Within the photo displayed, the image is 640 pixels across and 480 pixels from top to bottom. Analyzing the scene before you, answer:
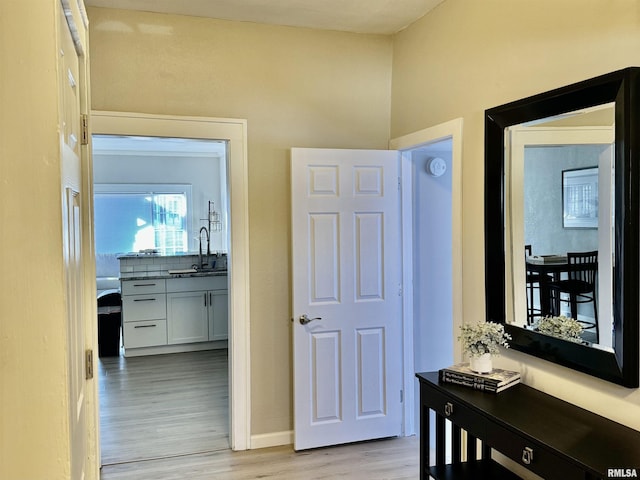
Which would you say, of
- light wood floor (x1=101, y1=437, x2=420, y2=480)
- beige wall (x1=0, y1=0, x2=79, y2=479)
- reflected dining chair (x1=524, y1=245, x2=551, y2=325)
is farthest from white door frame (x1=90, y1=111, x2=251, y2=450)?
beige wall (x1=0, y1=0, x2=79, y2=479)

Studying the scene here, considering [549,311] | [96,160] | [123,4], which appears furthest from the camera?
[96,160]

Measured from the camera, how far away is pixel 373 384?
138 inches

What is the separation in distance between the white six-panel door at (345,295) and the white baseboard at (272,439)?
160 mm

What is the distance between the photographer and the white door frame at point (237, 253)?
3.24m

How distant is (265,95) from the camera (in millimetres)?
3396

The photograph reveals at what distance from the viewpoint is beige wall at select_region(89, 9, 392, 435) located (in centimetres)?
312

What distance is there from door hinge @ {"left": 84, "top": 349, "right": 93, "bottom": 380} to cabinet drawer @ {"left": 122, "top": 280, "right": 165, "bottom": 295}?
4174mm

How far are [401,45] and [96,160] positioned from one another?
6256 mm

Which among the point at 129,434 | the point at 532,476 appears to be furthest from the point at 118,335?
the point at 532,476

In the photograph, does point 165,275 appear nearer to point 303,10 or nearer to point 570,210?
point 303,10

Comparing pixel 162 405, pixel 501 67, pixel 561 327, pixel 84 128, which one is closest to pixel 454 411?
pixel 561 327

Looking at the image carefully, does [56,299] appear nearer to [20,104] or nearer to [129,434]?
[20,104]

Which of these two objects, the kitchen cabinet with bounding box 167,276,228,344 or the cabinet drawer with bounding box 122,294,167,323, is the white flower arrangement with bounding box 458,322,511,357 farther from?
the cabinet drawer with bounding box 122,294,167,323

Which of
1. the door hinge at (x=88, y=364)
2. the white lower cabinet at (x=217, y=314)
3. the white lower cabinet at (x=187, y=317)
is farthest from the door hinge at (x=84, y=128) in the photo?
the white lower cabinet at (x=217, y=314)
